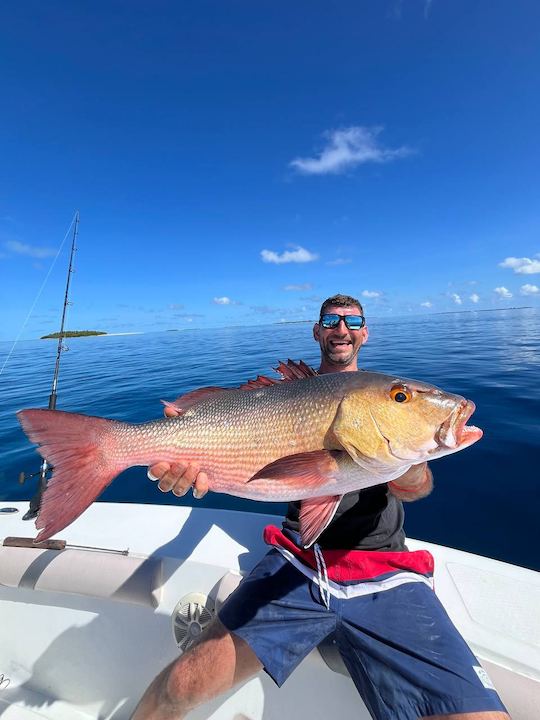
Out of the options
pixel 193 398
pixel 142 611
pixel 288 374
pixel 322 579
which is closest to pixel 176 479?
pixel 193 398

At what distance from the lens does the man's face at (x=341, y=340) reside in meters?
4.10

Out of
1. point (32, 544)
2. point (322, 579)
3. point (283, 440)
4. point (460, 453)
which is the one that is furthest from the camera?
point (460, 453)

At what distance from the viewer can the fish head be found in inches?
81.9

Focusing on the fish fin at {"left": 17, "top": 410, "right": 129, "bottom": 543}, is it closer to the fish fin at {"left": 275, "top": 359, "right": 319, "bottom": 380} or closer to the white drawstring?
the fish fin at {"left": 275, "top": 359, "right": 319, "bottom": 380}

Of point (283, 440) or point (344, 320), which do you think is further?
point (344, 320)

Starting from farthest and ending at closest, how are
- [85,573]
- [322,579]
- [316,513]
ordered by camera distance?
[85,573]
[322,579]
[316,513]

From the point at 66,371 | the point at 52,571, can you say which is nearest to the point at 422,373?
the point at 52,571

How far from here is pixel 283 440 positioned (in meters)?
2.34

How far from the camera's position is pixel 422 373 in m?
12.6

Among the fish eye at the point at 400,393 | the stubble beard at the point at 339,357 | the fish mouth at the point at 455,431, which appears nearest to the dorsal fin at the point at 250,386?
the fish eye at the point at 400,393

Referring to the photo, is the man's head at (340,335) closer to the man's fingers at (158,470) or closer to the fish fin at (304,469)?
the fish fin at (304,469)

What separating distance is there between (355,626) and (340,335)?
282cm

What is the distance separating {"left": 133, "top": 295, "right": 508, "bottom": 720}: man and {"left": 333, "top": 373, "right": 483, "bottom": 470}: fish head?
24.2 inches

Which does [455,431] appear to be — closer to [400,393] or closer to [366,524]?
[400,393]
